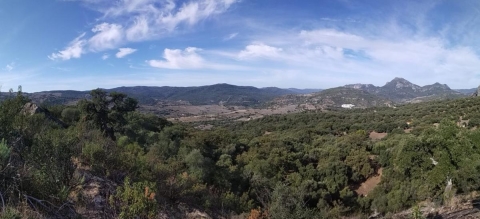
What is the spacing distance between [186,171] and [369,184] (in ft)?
60.2

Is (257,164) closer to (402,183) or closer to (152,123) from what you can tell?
(402,183)

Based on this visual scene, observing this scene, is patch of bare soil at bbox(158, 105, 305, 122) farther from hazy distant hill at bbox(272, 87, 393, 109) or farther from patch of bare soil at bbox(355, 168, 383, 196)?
patch of bare soil at bbox(355, 168, 383, 196)

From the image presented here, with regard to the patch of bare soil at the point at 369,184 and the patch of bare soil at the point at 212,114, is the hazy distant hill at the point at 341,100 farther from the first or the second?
the patch of bare soil at the point at 369,184

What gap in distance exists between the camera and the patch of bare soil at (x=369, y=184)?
24.6 metres

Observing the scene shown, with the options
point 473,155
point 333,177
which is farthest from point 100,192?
point 333,177

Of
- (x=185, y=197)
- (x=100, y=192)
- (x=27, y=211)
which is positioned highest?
(x=27, y=211)

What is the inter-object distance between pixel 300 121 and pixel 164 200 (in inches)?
2459

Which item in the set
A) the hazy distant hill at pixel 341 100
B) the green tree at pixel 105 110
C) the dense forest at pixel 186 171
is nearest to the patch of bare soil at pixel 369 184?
the dense forest at pixel 186 171

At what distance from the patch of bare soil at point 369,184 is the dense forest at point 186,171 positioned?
1.51ft

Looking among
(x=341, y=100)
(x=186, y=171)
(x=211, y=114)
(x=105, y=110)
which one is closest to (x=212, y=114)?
(x=211, y=114)

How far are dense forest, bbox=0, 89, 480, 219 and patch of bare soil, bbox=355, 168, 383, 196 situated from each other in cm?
46

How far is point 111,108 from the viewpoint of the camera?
1064 inches

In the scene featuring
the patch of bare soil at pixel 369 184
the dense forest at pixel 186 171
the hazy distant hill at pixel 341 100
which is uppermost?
the hazy distant hill at pixel 341 100

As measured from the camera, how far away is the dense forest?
5984 mm
